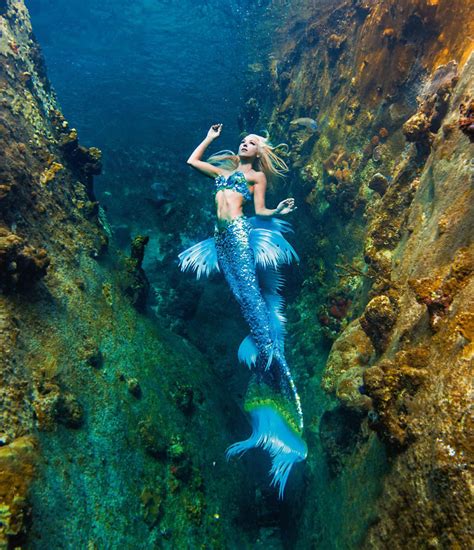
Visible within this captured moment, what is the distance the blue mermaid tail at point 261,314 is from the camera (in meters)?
5.24

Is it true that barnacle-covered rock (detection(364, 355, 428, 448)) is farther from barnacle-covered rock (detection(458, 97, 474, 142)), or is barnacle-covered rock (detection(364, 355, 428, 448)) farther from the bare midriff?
the bare midriff

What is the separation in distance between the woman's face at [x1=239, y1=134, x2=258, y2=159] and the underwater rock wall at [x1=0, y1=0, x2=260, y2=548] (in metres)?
2.72

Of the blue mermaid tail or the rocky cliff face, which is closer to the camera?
the rocky cliff face

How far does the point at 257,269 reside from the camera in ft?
19.9

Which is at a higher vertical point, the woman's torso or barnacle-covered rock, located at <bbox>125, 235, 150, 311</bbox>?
the woman's torso

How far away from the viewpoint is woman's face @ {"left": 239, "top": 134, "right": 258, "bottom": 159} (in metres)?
6.29

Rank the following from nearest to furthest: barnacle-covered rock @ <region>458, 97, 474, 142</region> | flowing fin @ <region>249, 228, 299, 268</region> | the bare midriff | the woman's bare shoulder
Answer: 1. barnacle-covered rock @ <region>458, 97, 474, 142</region>
2. flowing fin @ <region>249, 228, 299, 268</region>
3. the bare midriff
4. the woman's bare shoulder

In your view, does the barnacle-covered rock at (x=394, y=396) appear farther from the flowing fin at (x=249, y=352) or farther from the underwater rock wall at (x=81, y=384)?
the flowing fin at (x=249, y=352)

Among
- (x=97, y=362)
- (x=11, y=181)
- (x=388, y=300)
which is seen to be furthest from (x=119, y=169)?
(x=388, y=300)

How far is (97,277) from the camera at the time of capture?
5613mm

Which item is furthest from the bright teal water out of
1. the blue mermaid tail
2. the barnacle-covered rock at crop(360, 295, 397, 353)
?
the barnacle-covered rock at crop(360, 295, 397, 353)

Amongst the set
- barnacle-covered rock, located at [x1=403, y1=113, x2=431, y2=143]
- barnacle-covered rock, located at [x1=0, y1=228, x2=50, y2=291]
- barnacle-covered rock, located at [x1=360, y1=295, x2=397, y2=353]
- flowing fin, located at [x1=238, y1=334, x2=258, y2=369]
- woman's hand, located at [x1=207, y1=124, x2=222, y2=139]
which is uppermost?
barnacle-covered rock, located at [x1=403, y1=113, x2=431, y2=143]

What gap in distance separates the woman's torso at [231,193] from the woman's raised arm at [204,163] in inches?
6.3

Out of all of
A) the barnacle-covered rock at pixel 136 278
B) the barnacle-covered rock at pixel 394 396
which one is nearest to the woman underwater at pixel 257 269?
the barnacle-covered rock at pixel 136 278
